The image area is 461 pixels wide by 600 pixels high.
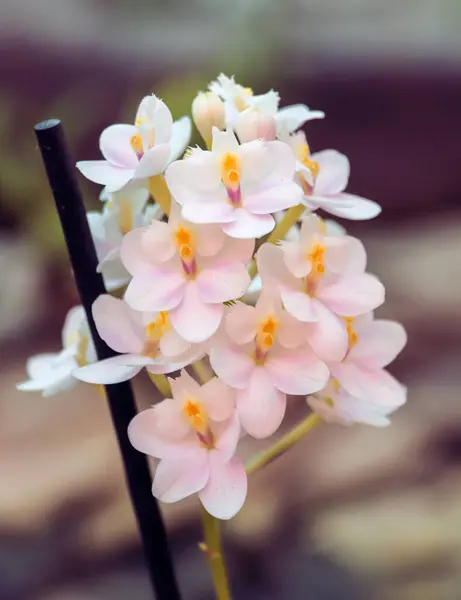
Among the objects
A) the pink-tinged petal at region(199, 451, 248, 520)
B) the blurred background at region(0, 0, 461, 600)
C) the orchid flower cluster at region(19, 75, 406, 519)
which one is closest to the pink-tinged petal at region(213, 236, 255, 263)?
the orchid flower cluster at region(19, 75, 406, 519)

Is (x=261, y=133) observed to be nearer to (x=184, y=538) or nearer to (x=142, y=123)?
(x=142, y=123)

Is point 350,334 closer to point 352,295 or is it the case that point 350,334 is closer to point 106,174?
point 352,295

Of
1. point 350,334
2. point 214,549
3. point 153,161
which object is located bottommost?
point 214,549

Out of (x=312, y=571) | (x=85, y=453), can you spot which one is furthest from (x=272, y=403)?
(x=85, y=453)

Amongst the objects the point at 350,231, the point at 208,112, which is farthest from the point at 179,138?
the point at 350,231

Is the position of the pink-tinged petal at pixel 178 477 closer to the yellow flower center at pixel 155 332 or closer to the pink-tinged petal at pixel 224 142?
the yellow flower center at pixel 155 332

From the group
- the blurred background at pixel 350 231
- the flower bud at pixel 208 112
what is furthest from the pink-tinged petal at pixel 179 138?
the blurred background at pixel 350 231
